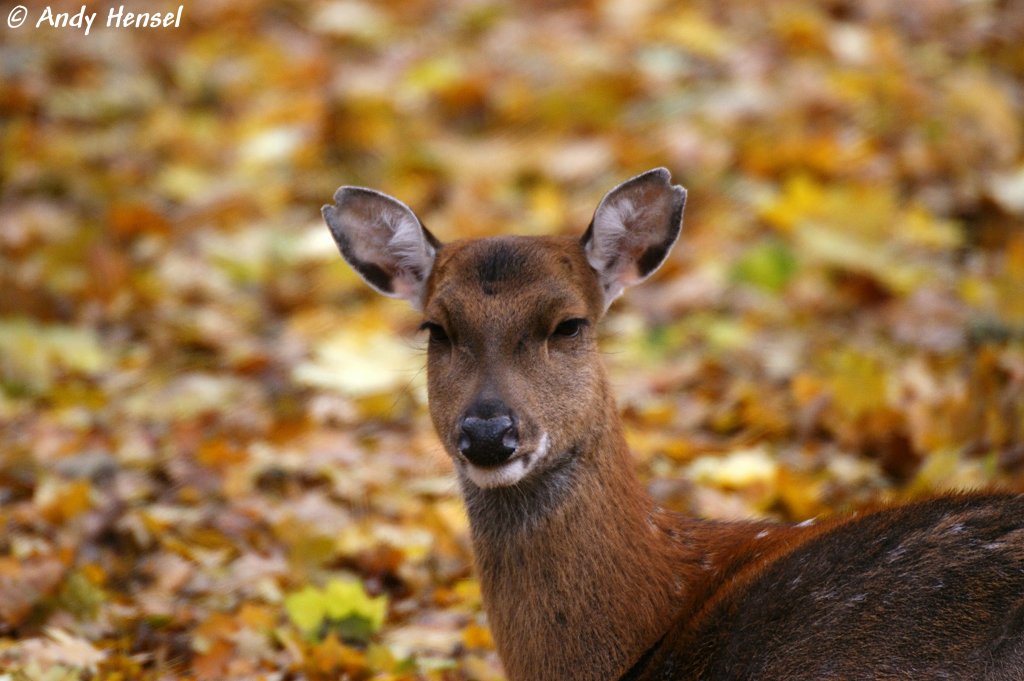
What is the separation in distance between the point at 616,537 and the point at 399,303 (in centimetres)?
527

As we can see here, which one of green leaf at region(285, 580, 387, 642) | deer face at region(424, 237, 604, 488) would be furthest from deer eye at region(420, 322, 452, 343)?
green leaf at region(285, 580, 387, 642)

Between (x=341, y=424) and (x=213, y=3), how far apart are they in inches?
289

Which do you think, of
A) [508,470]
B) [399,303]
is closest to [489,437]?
[508,470]

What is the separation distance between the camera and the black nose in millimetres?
4762

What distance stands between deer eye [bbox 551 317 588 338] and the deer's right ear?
725mm

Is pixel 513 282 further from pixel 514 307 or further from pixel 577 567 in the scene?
pixel 577 567

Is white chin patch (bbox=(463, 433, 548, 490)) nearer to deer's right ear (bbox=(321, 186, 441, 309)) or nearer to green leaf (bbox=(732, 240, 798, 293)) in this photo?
deer's right ear (bbox=(321, 186, 441, 309))

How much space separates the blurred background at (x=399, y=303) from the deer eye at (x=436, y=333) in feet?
4.27

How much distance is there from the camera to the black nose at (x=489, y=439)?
4.76 meters

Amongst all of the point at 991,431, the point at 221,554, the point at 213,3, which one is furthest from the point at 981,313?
the point at 213,3

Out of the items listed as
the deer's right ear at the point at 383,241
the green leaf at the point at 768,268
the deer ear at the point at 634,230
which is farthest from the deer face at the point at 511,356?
the green leaf at the point at 768,268

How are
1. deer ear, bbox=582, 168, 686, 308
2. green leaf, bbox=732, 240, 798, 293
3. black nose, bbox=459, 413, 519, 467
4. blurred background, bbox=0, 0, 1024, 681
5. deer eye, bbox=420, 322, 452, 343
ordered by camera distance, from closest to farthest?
black nose, bbox=459, 413, 519, 467 < deer eye, bbox=420, 322, 452, 343 < deer ear, bbox=582, 168, 686, 308 < blurred background, bbox=0, 0, 1024, 681 < green leaf, bbox=732, 240, 798, 293

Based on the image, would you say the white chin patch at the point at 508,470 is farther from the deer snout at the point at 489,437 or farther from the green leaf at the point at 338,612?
the green leaf at the point at 338,612

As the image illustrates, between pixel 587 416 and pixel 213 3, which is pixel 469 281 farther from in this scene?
pixel 213 3
